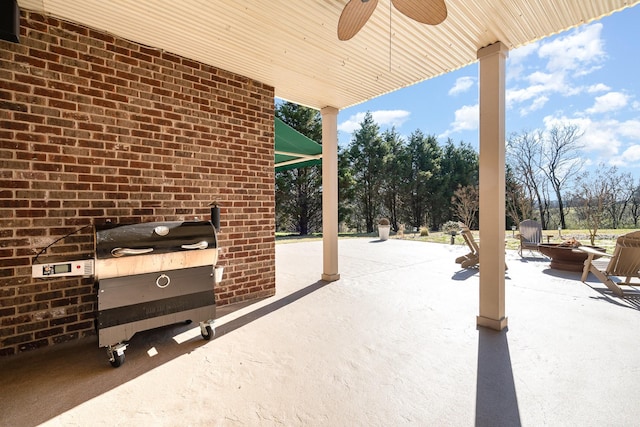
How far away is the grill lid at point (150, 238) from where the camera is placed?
2.48m

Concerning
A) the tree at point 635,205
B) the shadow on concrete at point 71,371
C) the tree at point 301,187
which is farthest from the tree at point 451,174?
the shadow on concrete at point 71,371

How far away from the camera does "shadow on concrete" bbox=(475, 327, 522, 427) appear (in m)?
1.94

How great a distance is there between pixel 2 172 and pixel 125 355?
2.05m

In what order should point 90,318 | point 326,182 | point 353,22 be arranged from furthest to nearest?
point 326,182, point 90,318, point 353,22

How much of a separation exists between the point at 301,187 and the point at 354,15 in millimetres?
17551

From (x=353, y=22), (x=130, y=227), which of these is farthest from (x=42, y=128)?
Result: (x=353, y=22)

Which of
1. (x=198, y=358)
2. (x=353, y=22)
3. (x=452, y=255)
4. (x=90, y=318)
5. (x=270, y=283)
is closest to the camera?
(x=353, y=22)

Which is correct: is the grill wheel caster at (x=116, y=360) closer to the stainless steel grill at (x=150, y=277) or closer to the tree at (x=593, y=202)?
the stainless steel grill at (x=150, y=277)

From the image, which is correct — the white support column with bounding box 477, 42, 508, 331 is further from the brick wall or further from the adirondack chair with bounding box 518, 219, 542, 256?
the adirondack chair with bounding box 518, 219, 542, 256

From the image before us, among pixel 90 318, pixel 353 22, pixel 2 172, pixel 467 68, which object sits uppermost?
pixel 467 68

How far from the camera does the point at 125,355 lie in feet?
9.36

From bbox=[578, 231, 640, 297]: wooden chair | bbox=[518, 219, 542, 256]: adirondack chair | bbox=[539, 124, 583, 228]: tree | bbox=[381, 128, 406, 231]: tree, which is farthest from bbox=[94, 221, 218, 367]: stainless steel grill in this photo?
bbox=[539, 124, 583, 228]: tree

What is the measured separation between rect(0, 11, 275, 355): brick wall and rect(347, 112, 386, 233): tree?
18742 millimetres

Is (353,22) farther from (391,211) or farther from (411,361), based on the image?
(391,211)
